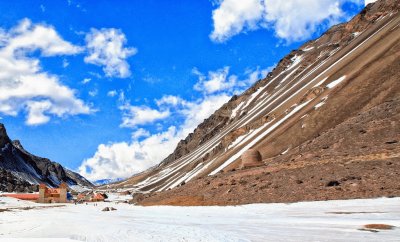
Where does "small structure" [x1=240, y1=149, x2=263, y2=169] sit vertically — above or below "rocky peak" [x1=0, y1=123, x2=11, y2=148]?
below

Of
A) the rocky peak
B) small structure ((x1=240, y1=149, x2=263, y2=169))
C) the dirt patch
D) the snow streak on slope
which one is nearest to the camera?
the dirt patch

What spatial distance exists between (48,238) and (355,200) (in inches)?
636

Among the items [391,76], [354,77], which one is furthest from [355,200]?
[354,77]

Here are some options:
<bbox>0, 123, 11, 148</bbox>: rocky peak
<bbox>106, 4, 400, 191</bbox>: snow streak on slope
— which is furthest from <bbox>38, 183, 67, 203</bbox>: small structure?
<bbox>0, 123, 11, 148</bbox>: rocky peak

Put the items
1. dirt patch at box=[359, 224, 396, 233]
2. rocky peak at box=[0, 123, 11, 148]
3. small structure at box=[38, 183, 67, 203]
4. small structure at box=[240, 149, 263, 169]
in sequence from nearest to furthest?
dirt patch at box=[359, 224, 396, 233] → small structure at box=[240, 149, 263, 169] → small structure at box=[38, 183, 67, 203] → rocky peak at box=[0, 123, 11, 148]

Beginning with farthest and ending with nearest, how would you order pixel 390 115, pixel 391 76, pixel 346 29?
pixel 346 29, pixel 391 76, pixel 390 115

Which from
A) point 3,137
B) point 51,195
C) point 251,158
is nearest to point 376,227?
point 251,158

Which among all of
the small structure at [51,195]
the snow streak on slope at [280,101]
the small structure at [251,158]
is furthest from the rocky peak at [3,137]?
the small structure at [251,158]

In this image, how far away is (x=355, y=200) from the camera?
2345 cm

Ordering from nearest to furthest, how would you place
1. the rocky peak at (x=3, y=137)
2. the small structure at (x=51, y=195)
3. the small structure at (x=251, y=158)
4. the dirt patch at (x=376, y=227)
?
the dirt patch at (x=376, y=227), the small structure at (x=251, y=158), the small structure at (x=51, y=195), the rocky peak at (x=3, y=137)

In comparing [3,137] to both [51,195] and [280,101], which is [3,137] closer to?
[51,195]

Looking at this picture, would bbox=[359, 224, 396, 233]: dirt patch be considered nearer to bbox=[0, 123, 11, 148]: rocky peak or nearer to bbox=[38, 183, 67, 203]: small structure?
bbox=[38, 183, 67, 203]: small structure

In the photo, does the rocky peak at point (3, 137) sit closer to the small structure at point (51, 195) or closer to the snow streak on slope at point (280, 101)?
the snow streak on slope at point (280, 101)

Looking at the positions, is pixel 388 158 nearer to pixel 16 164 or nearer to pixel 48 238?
pixel 48 238
